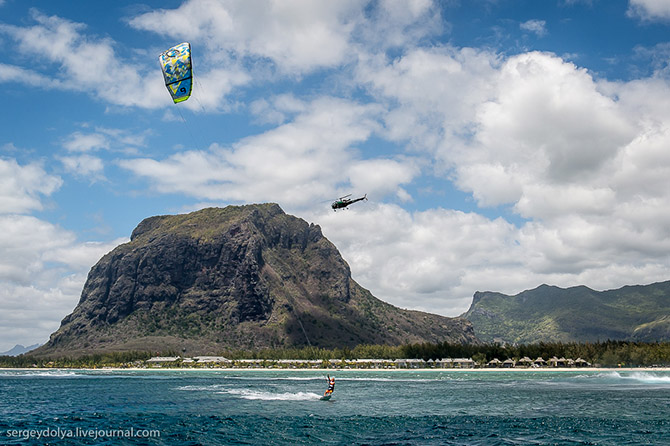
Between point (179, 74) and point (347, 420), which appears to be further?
point (347, 420)

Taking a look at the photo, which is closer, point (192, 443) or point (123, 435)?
point (192, 443)

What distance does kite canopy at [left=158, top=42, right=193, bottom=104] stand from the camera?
6250 cm

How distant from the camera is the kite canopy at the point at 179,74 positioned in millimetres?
62500

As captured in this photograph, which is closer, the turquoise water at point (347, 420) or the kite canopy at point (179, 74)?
the turquoise water at point (347, 420)

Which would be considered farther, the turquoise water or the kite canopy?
the kite canopy

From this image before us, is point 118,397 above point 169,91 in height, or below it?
below

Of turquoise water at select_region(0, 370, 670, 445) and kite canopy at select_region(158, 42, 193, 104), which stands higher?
kite canopy at select_region(158, 42, 193, 104)

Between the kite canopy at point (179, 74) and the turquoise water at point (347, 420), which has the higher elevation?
the kite canopy at point (179, 74)

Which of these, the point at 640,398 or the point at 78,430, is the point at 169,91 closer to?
the point at 78,430

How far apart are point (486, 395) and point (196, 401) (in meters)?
56.4

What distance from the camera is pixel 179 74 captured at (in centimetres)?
6316

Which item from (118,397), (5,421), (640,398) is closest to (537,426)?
(640,398)

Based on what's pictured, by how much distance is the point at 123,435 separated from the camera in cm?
6000

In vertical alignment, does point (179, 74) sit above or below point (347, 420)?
above
